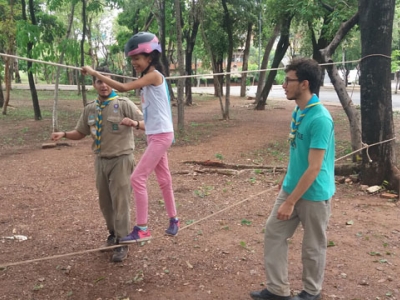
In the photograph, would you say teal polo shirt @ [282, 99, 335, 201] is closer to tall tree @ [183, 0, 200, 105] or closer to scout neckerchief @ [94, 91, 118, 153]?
scout neckerchief @ [94, 91, 118, 153]

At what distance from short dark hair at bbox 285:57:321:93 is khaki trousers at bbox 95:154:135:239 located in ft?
5.67

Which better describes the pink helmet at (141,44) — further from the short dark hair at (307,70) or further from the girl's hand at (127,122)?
the short dark hair at (307,70)

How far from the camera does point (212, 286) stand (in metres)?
3.33

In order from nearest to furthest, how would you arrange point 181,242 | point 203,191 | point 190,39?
1. point 181,242
2. point 203,191
3. point 190,39

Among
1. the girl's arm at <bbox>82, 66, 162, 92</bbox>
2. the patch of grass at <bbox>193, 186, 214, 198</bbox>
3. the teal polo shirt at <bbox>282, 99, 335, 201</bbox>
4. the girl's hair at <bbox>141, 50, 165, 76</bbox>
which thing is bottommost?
the patch of grass at <bbox>193, 186, 214, 198</bbox>

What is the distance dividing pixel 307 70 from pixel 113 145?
71.8 inches

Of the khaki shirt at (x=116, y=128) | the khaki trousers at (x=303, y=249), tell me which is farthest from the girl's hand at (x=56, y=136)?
the khaki trousers at (x=303, y=249)

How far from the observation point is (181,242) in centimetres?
421

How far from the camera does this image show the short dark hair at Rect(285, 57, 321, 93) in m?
2.59

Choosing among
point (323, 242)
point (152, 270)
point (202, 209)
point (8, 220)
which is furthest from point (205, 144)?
point (323, 242)

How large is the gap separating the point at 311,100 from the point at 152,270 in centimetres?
210

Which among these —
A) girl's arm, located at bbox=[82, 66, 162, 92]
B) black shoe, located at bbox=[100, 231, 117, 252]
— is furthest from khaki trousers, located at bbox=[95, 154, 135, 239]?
girl's arm, located at bbox=[82, 66, 162, 92]

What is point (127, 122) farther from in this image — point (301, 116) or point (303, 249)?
point (303, 249)

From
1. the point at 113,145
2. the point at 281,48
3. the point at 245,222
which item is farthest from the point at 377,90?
the point at 281,48
